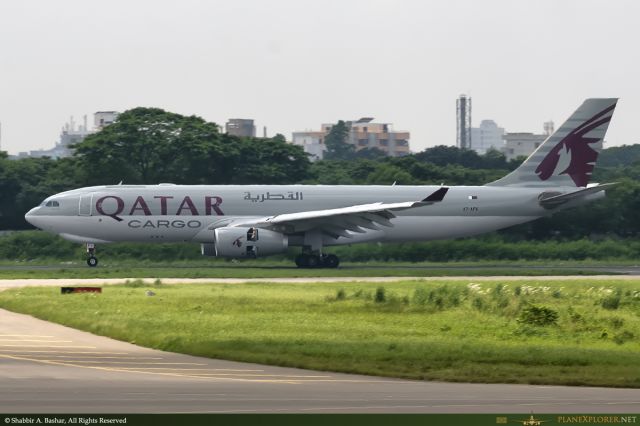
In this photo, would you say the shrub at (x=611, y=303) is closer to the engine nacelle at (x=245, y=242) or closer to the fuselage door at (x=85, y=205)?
the engine nacelle at (x=245, y=242)

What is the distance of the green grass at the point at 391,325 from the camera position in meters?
24.6

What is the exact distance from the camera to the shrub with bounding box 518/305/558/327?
104 ft

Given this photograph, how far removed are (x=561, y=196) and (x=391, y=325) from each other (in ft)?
94.0

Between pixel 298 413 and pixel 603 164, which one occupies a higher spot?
pixel 603 164

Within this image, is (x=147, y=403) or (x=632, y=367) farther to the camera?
(x=632, y=367)

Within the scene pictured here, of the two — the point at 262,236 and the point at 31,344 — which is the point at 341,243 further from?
the point at 31,344

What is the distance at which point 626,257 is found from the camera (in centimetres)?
6388

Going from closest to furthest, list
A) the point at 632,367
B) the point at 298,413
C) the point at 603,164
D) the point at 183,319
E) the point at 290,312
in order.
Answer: the point at 298,413, the point at 632,367, the point at 183,319, the point at 290,312, the point at 603,164

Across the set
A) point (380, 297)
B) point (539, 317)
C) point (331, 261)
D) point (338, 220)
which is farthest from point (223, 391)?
point (331, 261)

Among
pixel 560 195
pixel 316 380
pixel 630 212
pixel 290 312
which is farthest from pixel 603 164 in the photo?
pixel 316 380

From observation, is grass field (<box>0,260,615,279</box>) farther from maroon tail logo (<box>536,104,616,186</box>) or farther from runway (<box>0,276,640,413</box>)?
runway (<box>0,276,640,413</box>)

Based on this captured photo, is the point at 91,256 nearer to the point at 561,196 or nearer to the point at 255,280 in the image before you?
the point at 255,280

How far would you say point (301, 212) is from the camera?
57.3 metres

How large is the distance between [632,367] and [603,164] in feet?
421
